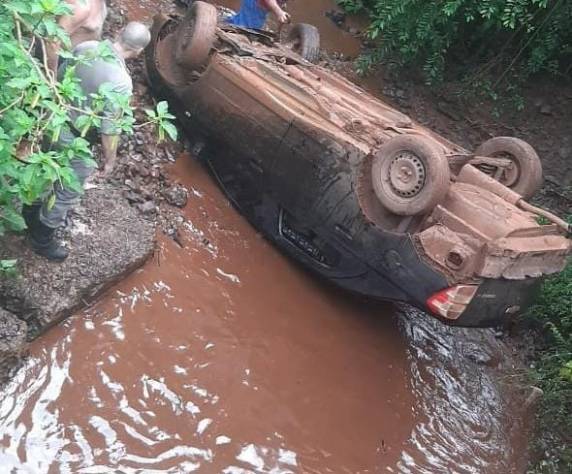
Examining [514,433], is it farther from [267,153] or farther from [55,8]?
[55,8]

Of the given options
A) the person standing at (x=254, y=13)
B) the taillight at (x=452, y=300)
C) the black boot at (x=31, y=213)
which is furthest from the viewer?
the person standing at (x=254, y=13)

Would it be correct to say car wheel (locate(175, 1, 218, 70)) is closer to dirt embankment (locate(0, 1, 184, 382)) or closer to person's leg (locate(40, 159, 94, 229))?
dirt embankment (locate(0, 1, 184, 382))

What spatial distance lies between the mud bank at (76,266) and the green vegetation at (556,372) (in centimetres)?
305

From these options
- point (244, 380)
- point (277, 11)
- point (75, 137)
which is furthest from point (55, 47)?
point (277, 11)

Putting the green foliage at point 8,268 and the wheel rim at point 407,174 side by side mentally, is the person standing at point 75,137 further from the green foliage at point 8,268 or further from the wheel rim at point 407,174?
the wheel rim at point 407,174

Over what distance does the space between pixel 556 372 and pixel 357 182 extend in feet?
7.09

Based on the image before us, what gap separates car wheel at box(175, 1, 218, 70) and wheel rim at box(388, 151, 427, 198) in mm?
2047

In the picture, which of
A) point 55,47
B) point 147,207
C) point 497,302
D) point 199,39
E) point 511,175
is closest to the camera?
point 55,47

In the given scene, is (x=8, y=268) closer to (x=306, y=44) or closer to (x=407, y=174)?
(x=407, y=174)

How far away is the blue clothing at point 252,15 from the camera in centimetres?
698

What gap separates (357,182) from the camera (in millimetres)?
4555

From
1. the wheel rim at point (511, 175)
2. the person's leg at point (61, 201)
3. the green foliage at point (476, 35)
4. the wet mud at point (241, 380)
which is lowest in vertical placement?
the wet mud at point (241, 380)

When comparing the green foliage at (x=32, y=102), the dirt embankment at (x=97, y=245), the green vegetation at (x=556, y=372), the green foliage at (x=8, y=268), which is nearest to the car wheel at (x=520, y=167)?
the green vegetation at (x=556, y=372)

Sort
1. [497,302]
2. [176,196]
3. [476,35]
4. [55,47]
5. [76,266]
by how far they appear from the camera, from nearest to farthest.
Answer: [55,47] → [76,266] → [497,302] → [176,196] → [476,35]
